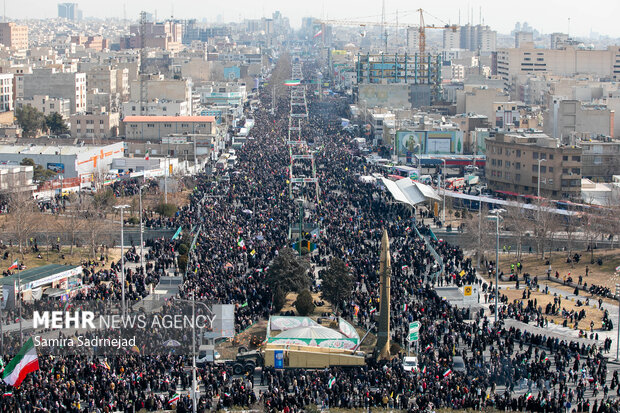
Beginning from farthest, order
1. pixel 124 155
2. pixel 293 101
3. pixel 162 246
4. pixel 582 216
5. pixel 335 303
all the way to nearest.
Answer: pixel 293 101 → pixel 124 155 → pixel 582 216 → pixel 162 246 → pixel 335 303

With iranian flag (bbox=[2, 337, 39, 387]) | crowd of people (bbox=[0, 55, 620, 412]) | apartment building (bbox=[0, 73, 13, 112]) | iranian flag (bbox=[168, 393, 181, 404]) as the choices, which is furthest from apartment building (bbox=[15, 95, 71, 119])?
iranian flag (bbox=[168, 393, 181, 404])

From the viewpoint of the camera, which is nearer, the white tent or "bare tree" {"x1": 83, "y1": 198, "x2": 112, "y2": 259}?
"bare tree" {"x1": 83, "y1": 198, "x2": 112, "y2": 259}

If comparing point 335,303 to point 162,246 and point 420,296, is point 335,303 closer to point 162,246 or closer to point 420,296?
point 420,296

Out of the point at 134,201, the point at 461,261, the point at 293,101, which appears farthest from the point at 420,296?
the point at 293,101

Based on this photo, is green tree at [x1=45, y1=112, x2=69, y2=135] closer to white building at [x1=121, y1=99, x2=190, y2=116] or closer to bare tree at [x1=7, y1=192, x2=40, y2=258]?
white building at [x1=121, y1=99, x2=190, y2=116]

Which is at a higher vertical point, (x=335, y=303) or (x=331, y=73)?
(x=331, y=73)

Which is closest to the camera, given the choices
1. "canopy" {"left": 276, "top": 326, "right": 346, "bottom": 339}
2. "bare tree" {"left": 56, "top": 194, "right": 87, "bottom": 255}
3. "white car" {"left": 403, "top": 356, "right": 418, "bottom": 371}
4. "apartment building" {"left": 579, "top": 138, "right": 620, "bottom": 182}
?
"white car" {"left": 403, "top": 356, "right": 418, "bottom": 371}

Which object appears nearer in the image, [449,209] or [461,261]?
[461,261]
